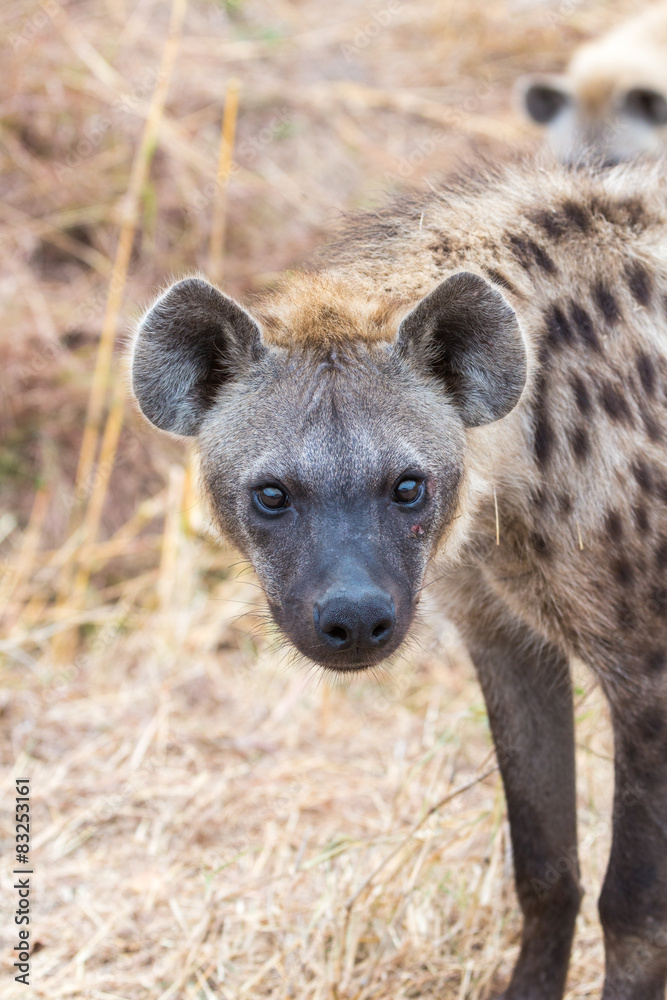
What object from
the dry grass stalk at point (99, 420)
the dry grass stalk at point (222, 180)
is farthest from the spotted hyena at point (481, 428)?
the dry grass stalk at point (222, 180)

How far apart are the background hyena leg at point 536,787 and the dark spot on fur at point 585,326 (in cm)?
81

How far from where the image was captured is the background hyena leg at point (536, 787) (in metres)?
3.07

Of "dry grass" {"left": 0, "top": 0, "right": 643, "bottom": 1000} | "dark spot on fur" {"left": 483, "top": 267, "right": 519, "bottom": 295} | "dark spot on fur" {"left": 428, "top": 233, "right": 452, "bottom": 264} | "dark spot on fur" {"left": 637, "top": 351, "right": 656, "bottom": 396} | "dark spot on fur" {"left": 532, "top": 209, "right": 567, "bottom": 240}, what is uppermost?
"dark spot on fur" {"left": 532, "top": 209, "right": 567, "bottom": 240}

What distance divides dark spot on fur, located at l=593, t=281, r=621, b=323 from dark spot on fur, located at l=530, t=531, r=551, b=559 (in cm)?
52

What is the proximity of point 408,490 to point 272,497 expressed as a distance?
0.94 ft

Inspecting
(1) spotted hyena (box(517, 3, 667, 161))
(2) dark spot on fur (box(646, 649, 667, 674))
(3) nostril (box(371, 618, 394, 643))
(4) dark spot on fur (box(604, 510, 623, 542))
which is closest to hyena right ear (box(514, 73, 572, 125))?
(1) spotted hyena (box(517, 3, 667, 161))

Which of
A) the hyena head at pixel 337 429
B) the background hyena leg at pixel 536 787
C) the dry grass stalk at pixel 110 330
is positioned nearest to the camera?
the hyena head at pixel 337 429

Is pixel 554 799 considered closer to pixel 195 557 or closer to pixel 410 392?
pixel 410 392

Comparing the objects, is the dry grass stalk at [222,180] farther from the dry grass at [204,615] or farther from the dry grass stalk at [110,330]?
the dry grass stalk at [110,330]

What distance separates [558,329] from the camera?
2639 mm

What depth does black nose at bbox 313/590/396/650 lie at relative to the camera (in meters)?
2.23

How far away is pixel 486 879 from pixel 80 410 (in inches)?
139

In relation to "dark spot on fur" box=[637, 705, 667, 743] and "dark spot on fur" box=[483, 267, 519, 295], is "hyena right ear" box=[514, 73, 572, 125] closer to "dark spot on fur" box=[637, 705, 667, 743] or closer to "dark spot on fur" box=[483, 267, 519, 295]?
"dark spot on fur" box=[483, 267, 519, 295]

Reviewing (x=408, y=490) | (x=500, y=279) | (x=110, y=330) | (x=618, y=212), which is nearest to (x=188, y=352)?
(x=408, y=490)
